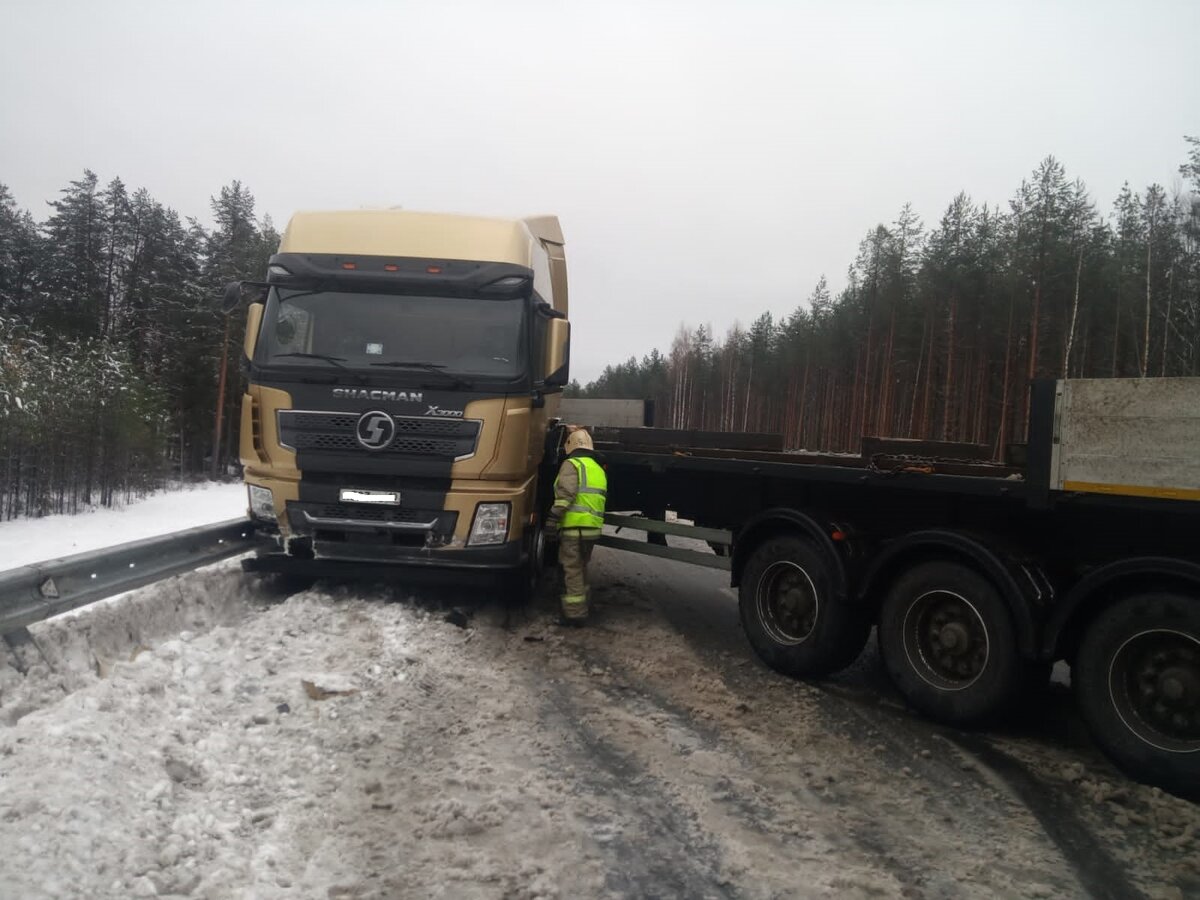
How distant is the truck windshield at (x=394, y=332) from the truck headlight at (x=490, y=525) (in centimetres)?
111

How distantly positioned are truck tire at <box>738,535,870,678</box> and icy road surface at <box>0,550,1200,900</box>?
22cm

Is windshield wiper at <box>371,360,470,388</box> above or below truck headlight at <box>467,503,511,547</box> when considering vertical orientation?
above

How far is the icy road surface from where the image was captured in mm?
3062

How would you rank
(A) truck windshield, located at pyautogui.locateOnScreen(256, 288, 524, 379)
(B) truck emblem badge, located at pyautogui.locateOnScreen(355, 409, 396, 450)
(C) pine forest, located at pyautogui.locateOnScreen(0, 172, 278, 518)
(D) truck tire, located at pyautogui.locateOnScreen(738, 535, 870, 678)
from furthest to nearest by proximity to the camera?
(C) pine forest, located at pyautogui.locateOnScreen(0, 172, 278, 518) < (A) truck windshield, located at pyautogui.locateOnScreen(256, 288, 524, 379) < (B) truck emblem badge, located at pyautogui.locateOnScreen(355, 409, 396, 450) < (D) truck tire, located at pyautogui.locateOnScreen(738, 535, 870, 678)

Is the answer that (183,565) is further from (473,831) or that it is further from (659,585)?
(659,585)

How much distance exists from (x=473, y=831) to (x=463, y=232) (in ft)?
17.7

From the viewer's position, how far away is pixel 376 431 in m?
6.66

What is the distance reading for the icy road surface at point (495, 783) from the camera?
3.06 metres

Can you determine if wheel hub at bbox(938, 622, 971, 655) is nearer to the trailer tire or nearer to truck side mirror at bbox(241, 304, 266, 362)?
the trailer tire

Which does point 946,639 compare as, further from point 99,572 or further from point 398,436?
point 99,572

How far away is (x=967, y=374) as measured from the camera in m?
32.8

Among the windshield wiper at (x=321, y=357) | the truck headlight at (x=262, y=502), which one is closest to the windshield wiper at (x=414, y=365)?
the windshield wiper at (x=321, y=357)

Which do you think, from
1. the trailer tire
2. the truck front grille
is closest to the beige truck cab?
the truck front grille

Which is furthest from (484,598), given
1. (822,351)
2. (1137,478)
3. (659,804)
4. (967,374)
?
(822,351)
